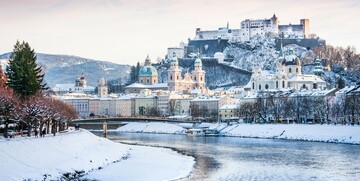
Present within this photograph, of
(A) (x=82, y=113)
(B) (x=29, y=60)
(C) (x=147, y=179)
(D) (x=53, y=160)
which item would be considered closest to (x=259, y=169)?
(C) (x=147, y=179)

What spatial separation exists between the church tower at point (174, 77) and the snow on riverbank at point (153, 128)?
2135 inches

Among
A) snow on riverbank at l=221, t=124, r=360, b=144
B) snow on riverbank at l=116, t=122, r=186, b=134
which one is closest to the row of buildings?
snow on riverbank at l=116, t=122, r=186, b=134

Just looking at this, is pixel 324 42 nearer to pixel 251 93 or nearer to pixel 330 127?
pixel 251 93

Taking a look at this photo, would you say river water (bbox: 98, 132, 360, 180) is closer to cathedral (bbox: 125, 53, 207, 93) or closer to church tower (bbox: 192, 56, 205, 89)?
cathedral (bbox: 125, 53, 207, 93)

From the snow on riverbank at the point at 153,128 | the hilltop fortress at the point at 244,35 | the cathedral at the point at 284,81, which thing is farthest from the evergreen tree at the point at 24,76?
the hilltop fortress at the point at 244,35

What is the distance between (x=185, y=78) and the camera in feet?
554

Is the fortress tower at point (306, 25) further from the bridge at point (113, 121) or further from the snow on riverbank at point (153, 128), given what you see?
the snow on riverbank at point (153, 128)

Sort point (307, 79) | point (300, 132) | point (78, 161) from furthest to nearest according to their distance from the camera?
1. point (307, 79)
2. point (300, 132)
3. point (78, 161)

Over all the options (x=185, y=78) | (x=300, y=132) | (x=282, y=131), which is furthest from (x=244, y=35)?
Answer: (x=300, y=132)

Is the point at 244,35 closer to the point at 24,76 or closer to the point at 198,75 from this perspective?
the point at 198,75

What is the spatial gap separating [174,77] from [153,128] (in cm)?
6150

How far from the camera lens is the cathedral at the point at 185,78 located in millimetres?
166000

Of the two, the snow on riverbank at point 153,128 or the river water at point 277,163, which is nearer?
the river water at point 277,163

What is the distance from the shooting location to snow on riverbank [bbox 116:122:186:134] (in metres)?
101
